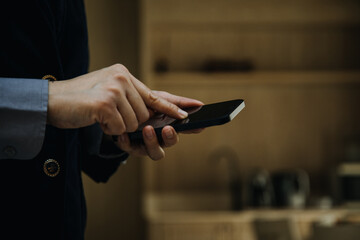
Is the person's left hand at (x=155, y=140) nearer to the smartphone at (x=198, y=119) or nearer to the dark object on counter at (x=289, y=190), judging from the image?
the smartphone at (x=198, y=119)

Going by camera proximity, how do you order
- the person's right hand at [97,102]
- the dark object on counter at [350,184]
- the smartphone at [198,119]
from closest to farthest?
the person's right hand at [97,102]
the smartphone at [198,119]
the dark object on counter at [350,184]

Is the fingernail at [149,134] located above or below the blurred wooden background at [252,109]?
above

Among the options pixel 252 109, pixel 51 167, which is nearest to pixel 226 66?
pixel 252 109

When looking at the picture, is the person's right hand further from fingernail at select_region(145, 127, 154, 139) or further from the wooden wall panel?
the wooden wall panel

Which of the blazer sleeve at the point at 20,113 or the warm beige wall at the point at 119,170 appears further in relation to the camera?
the warm beige wall at the point at 119,170

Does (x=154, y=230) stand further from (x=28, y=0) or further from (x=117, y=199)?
(x=28, y=0)

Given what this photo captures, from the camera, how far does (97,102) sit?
662 millimetres

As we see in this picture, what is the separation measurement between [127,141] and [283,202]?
116 inches

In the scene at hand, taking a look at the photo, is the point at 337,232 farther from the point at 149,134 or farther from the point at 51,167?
the point at 51,167

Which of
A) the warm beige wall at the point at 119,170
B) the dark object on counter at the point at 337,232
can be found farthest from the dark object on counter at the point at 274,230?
the warm beige wall at the point at 119,170

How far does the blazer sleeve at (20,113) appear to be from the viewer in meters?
0.67

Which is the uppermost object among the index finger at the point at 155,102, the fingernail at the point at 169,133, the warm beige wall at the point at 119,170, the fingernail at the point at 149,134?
the index finger at the point at 155,102

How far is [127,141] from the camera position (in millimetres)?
929

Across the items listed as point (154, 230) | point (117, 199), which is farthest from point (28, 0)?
point (117, 199)
